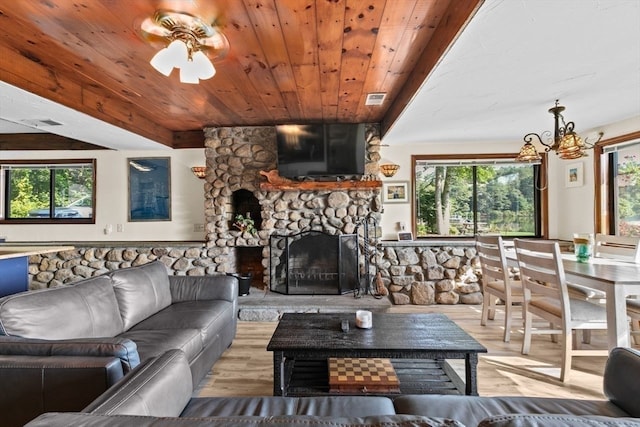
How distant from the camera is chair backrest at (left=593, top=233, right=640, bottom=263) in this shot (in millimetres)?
2723

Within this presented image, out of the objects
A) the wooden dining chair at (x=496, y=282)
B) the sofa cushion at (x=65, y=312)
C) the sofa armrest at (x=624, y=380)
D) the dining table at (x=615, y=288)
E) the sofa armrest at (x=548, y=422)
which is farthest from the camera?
the wooden dining chair at (x=496, y=282)

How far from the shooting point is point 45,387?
3.81 feet

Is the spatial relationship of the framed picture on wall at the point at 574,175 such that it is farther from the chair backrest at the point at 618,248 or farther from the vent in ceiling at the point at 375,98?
the vent in ceiling at the point at 375,98

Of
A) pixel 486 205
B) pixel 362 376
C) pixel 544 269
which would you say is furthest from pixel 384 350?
pixel 486 205

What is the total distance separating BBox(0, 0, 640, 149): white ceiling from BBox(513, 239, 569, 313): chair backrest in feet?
4.13

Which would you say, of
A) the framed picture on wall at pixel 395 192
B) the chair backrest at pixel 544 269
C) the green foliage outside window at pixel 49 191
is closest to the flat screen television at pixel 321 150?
the framed picture on wall at pixel 395 192

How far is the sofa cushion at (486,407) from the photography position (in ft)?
3.48

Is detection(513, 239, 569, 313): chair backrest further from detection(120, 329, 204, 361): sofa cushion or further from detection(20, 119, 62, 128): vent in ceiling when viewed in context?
detection(20, 119, 62, 128): vent in ceiling

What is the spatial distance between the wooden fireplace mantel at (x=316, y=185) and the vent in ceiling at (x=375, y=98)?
98 cm

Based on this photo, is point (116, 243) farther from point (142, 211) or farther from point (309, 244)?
point (309, 244)

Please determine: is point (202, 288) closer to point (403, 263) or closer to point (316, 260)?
point (316, 260)

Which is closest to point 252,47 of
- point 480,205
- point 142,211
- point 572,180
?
point 142,211

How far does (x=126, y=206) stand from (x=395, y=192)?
3809mm

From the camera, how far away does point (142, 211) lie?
173 inches
